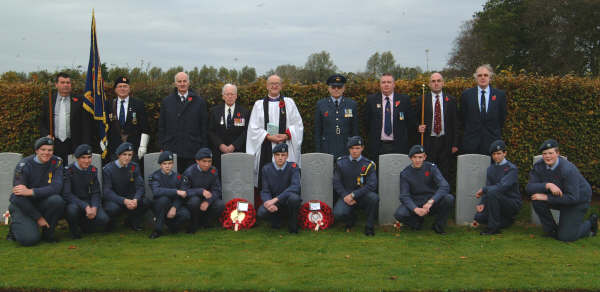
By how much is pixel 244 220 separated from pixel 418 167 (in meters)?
2.54

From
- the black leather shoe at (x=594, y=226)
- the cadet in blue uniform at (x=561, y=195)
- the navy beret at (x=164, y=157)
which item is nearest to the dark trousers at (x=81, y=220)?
the navy beret at (x=164, y=157)

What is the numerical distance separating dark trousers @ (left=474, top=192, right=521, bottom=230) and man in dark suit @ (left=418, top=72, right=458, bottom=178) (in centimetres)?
106

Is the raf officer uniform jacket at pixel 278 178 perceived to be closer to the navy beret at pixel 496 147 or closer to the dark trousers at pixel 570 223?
the navy beret at pixel 496 147

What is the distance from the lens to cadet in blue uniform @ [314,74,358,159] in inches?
305

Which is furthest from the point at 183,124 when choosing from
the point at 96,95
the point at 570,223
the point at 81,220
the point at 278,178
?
the point at 570,223

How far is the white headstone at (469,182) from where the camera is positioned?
23.6ft

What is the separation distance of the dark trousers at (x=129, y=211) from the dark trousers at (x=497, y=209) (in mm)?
4657

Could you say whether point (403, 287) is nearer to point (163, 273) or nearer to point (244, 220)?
point (163, 273)

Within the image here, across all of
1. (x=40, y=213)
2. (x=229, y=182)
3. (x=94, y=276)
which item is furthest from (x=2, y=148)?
(x=94, y=276)

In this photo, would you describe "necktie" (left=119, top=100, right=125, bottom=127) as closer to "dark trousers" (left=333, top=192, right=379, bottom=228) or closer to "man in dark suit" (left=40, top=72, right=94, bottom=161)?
"man in dark suit" (left=40, top=72, right=94, bottom=161)

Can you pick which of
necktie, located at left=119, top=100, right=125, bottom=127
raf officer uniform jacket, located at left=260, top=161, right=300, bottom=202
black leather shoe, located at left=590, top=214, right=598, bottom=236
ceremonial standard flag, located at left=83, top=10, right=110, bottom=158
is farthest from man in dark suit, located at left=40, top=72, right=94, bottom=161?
black leather shoe, located at left=590, top=214, right=598, bottom=236

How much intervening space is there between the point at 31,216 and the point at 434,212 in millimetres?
5272

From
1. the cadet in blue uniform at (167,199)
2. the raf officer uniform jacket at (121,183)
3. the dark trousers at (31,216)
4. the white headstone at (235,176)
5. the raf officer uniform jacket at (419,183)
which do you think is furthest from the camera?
the white headstone at (235,176)

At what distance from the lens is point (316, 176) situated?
291 inches
